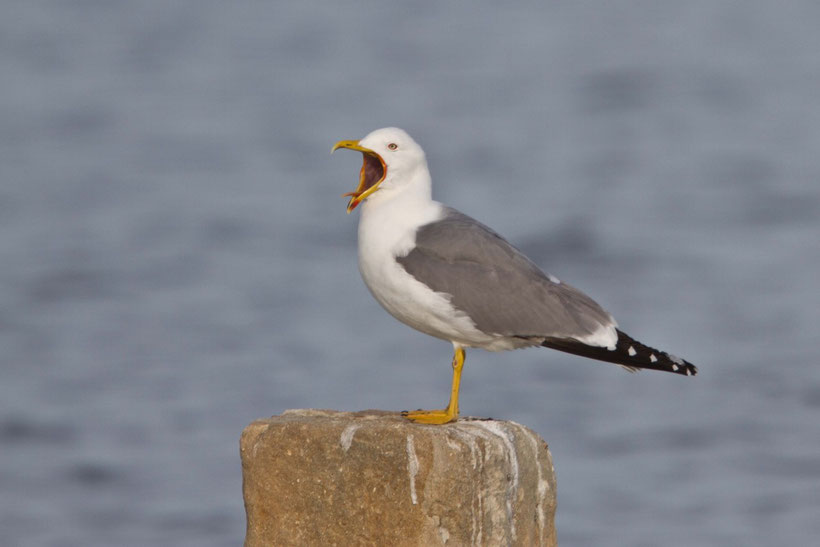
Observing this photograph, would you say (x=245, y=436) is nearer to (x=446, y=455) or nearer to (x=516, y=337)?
(x=446, y=455)

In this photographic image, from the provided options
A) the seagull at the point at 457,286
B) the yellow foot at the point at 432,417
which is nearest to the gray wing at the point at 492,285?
the seagull at the point at 457,286

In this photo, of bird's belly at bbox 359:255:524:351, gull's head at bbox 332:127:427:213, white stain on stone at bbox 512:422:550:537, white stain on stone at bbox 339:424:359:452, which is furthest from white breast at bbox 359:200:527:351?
white stain on stone at bbox 339:424:359:452

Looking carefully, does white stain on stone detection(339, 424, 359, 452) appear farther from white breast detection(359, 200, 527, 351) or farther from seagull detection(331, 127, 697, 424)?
white breast detection(359, 200, 527, 351)

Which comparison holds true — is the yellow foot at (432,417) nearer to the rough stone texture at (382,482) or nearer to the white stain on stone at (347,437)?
the rough stone texture at (382,482)

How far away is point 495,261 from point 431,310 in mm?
453

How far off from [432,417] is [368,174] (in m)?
1.43

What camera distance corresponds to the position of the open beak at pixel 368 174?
5.99 meters

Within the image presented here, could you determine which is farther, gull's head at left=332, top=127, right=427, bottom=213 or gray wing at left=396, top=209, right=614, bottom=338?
gull's head at left=332, top=127, right=427, bottom=213

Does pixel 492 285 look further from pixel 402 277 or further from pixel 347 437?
pixel 347 437

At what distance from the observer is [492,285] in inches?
228

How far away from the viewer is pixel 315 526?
5.17 metres

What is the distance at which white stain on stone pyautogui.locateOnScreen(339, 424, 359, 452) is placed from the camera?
200 inches

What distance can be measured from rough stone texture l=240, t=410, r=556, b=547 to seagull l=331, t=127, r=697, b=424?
52 centimetres

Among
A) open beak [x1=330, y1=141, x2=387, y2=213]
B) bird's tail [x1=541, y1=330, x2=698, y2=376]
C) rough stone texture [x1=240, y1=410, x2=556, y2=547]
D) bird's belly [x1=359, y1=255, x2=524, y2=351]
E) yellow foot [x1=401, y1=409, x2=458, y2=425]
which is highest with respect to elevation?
open beak [x1=330, y1=141, x2=387, y2=213]
